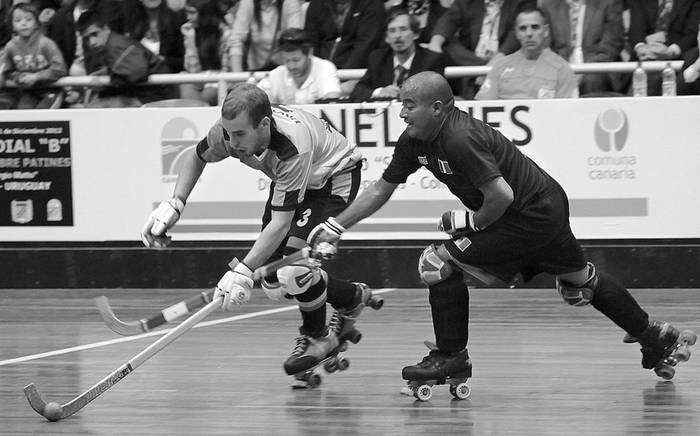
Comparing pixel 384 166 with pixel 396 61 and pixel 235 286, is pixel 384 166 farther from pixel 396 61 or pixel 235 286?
pixel 235 286

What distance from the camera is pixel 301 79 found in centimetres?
1095

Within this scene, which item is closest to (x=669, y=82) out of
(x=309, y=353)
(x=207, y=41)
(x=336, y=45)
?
(x=336, y=45)

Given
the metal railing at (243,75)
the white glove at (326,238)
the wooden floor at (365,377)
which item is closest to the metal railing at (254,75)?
the metal railing at (243,75)

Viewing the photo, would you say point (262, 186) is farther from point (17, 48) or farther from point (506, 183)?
point (506, 183)

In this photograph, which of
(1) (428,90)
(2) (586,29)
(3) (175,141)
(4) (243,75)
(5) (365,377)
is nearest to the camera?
(1) (428,90)

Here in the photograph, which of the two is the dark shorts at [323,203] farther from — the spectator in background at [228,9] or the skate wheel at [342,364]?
the spectator in background at [228,9]

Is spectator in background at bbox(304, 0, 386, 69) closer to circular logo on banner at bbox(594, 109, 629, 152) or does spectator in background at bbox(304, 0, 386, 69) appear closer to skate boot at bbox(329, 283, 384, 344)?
circular logo on banner at bbox(594, 109, 629, 152)

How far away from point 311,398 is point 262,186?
414 cm

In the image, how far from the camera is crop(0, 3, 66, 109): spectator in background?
12.0 m

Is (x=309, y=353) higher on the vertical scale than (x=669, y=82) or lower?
lower

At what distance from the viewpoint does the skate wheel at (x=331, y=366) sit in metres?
7.46

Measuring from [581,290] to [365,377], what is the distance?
1295 millimetres

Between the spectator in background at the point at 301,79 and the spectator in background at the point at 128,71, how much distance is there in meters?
1.28

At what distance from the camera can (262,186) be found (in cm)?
1090
